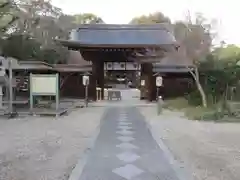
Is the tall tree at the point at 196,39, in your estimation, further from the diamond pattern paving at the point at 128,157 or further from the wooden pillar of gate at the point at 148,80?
the diamond pattern paving at the point at 128,157

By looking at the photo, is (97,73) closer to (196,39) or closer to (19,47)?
(19,47)

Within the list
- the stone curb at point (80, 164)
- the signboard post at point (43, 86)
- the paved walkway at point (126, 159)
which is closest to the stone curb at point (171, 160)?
the paved walkway at point (126, 159)

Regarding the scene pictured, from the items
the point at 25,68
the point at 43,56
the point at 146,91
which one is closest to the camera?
the point at 25,68

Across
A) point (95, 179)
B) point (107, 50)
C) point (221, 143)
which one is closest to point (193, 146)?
point (221, 143)

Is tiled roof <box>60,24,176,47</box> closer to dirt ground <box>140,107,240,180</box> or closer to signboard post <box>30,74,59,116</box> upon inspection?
signboard post <box>30,74,59,116</box>

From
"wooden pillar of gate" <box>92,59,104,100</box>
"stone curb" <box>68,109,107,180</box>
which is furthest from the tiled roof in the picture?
"stone curb" <box>68,109,107,180</box>

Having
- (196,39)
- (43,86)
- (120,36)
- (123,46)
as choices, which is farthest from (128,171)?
(120,36)

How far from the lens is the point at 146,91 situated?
74.1 ft

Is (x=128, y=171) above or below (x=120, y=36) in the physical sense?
below

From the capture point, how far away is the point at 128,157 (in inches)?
238

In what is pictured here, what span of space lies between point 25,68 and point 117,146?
11186 mm

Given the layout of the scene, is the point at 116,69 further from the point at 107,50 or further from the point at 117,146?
the point at 117,146

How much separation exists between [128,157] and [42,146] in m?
2.03

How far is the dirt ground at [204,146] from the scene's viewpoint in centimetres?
525
